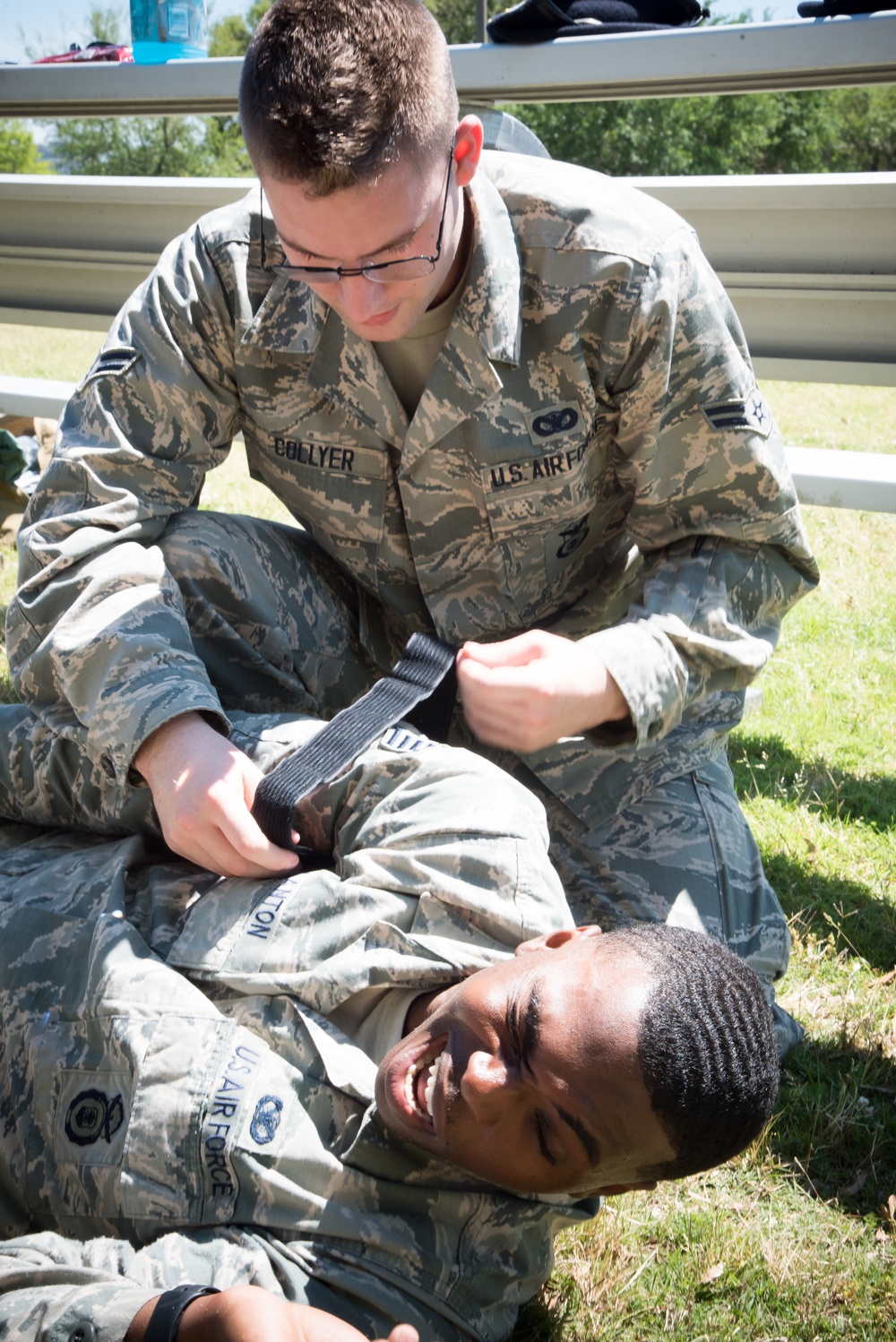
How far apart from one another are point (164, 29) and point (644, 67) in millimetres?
2316

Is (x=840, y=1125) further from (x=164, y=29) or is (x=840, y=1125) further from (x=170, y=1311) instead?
(x=164, y=29)

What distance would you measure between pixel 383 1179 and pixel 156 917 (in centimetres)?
65

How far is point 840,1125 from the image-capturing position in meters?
2.43

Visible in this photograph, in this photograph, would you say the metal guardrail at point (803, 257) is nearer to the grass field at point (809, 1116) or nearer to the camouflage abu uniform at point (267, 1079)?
the grass field at point (809, 1116)

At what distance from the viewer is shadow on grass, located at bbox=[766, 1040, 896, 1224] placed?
2.31 m

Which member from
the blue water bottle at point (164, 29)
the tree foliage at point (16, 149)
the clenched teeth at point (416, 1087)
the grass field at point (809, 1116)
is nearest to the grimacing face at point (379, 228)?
the clenched teeth at point (416, 1087)

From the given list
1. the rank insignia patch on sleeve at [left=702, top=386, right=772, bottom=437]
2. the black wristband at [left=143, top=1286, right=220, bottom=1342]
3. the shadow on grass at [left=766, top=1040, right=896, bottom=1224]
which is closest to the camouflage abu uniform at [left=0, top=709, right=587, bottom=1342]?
the black wristband at [left=143, top=1286, right=220, bottom=1342]

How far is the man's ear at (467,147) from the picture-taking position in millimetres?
2404

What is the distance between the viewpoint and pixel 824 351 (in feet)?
12.5

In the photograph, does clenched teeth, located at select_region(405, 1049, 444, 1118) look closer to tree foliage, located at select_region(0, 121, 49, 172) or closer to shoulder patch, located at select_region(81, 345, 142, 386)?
shoulder patch, located at select_region(81, 345, 142, 386)

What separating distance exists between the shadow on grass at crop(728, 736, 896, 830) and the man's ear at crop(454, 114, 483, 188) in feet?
6.48

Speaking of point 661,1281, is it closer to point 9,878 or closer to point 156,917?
point 156,917

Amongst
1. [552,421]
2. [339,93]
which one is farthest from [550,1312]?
[339,93]

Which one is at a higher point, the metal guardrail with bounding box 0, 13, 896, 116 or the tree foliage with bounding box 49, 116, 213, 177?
the metal guardrail with bounding box 0, 13, 896, 116
